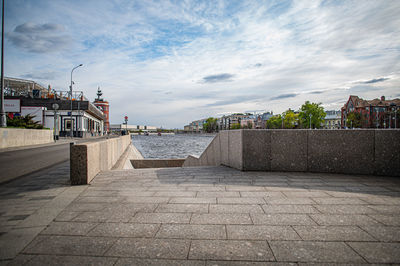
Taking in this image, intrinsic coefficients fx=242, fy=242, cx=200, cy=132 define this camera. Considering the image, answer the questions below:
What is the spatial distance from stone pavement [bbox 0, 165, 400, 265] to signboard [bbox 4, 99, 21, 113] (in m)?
43.8

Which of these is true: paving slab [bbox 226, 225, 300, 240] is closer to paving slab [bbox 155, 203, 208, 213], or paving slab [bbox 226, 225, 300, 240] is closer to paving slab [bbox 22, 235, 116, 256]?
paving slab [bbox 155, 203, 208, 213]

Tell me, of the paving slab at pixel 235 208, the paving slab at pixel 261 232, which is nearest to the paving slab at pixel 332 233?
the paving slab at pixel 261 232

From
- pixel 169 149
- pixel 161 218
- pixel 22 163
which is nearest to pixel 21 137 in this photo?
pixel 22 163

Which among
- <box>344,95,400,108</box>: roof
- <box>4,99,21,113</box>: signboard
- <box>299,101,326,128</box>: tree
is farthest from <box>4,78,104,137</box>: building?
<box>344,95,400,108</box>: roof

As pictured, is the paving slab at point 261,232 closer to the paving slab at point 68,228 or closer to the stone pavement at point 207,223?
the stone pavement at point 207,223

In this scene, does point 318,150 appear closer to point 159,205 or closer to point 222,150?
point 222,150

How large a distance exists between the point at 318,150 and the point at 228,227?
4332 mm

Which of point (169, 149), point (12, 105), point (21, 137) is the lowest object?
point (169, 149)

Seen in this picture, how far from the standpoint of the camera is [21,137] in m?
18.7

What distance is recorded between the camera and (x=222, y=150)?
8.04 metres

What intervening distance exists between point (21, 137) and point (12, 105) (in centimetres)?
2711

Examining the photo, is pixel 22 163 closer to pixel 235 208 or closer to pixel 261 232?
pixel 235 208

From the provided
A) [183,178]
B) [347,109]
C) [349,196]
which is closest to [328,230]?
[349,196]

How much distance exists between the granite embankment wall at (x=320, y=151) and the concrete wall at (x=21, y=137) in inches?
674
